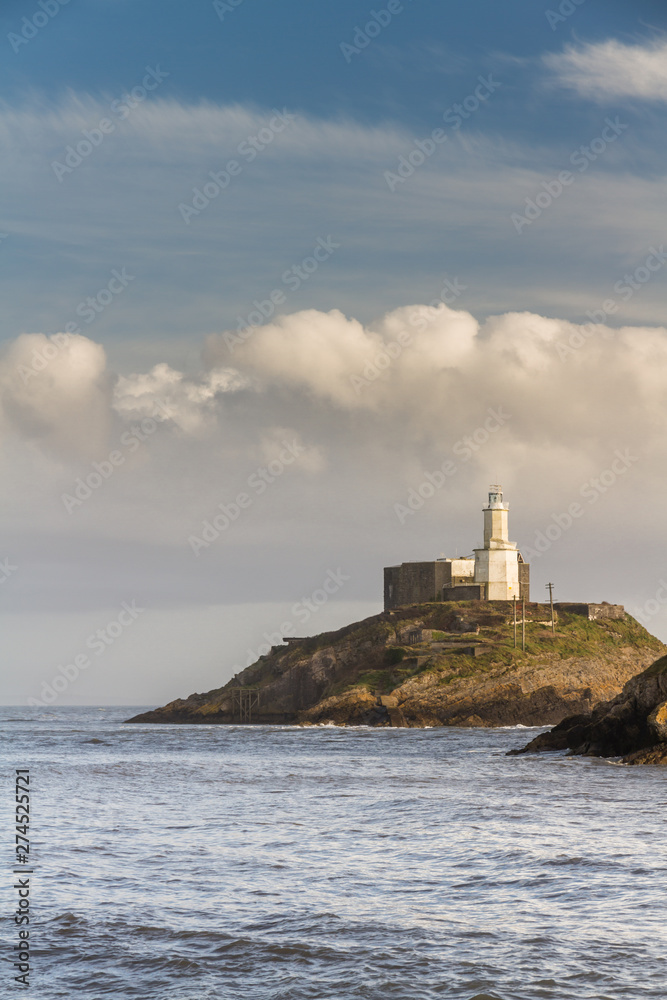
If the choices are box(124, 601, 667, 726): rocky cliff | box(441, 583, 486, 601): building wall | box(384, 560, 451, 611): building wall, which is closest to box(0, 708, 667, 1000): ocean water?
box(124, 601, 667, 726): rocky cliff

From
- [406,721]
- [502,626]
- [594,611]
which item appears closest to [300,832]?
[406,721]

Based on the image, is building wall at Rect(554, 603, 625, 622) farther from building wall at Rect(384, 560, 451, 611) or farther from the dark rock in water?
the dark rock in water

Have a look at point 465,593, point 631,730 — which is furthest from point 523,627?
point 631,730

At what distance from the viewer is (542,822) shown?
1948cm

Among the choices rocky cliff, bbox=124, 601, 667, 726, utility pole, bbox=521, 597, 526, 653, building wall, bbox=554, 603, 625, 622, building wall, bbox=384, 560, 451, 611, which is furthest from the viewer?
building wall, bbox=384, 560, 451, 611

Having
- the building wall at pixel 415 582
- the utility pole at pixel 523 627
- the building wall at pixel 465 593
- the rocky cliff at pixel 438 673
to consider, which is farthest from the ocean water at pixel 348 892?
the building wall at pixel 415 582

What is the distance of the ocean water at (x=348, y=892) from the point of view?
941 centimetres

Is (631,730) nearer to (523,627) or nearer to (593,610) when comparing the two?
(523,627)

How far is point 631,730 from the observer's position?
122 ft

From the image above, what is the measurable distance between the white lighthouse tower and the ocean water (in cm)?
6767

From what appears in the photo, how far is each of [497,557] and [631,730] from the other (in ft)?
191

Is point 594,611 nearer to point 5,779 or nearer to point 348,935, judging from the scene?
point 5,779

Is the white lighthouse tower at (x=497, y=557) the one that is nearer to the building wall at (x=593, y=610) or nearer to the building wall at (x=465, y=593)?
the building wall at (x=465, y=593)

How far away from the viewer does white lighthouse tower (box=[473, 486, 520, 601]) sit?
9512 cm
